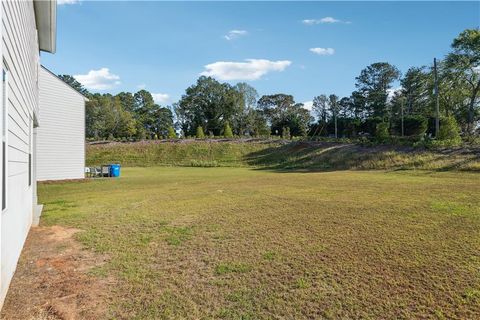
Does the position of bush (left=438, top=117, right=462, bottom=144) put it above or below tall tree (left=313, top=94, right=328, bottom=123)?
below

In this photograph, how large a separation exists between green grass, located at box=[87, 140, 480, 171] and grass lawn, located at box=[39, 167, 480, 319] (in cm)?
1181

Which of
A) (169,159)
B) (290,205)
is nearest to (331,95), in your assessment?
(169,159)

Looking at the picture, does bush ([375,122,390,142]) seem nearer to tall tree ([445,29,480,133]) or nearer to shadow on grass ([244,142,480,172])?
shadow on grass ([244,142,480,172])

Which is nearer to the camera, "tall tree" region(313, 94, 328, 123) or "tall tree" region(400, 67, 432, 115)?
"tall tree" region(400, 67, 432, 115)

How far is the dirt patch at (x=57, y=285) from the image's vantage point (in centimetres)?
310

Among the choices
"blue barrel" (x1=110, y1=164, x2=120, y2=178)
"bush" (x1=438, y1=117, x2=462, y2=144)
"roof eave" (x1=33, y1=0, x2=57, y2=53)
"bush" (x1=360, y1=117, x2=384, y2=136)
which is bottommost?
"blue barrel" (x1=110, y1=164, x2=120, y2=178)

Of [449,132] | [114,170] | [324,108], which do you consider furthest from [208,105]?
[449,132]

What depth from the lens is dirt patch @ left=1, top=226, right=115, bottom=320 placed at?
3.10 metres

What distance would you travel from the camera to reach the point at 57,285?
369 centimetres

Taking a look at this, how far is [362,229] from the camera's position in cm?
555

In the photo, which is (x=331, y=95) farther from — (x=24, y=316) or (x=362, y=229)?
(x=24, y=316)

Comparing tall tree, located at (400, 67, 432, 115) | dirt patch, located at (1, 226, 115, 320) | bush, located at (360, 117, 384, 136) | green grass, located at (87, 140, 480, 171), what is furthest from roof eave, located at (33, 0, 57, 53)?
tall tree, located at (400, 67, 432, 115)

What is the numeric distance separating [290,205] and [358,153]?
16.4m

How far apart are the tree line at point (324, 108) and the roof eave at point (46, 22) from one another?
2207cm
